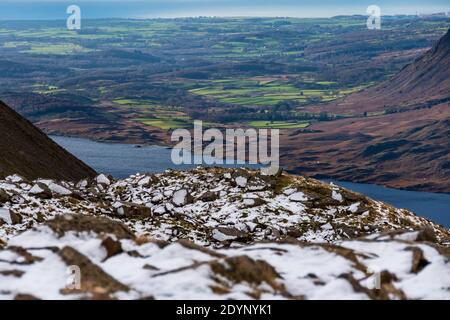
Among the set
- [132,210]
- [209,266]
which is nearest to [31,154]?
[132,210]

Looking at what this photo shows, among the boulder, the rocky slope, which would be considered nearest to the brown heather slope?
the boulder

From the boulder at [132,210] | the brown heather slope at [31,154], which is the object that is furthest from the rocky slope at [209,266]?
the brown heather slope at [31,154]

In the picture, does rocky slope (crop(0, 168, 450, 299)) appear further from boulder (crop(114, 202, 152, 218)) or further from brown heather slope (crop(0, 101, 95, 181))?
brown heather slope (crop(0, 101, 95, 181))

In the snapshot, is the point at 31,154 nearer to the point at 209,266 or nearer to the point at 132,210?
the point at 132,210

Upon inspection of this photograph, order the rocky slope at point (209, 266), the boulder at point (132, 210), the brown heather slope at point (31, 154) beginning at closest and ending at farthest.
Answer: the rocky slope at point (209, 266) < the boulder at point (132, 210) < the brown heather slope at point (31, 154)

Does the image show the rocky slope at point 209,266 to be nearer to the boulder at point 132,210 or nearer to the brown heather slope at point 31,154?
the boulder at point 132,210

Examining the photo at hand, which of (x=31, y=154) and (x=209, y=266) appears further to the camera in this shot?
(x=31, y=154)
